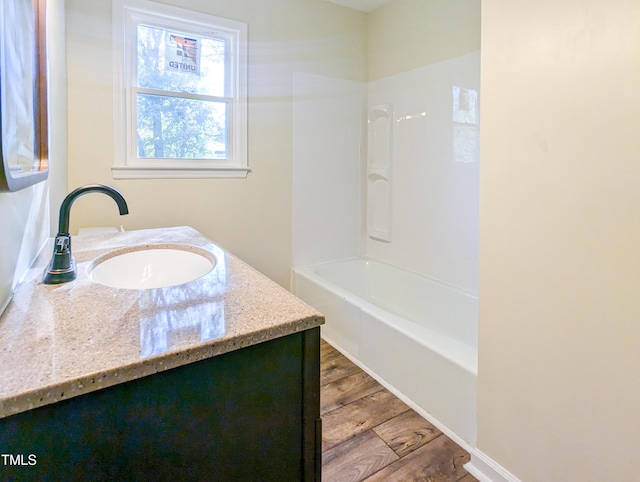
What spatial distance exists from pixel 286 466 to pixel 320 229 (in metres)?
2.44

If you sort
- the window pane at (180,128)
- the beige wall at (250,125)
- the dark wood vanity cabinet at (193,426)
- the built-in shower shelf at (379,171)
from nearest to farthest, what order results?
1. the dark wood vanity cabinet at (193,426)
2. the beige wall at (250,125)
3. the window pane at (180,128)
4. the built-in shower shelf at (379,171)

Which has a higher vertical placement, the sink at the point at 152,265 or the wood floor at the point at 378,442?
the sink at the point at 152,265

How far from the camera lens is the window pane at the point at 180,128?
2361 millimetres

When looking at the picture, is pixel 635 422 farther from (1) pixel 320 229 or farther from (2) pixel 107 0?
(2) pixel 107 0

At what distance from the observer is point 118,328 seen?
0.68 m

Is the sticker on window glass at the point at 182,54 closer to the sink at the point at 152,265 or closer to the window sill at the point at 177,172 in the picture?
the window sill at the point at 177,172

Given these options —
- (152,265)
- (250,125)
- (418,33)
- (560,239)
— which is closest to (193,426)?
(152,265)

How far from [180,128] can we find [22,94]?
1.63 m

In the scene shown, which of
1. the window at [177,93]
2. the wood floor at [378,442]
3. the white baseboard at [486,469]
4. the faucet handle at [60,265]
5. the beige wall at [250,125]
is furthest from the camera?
the window at [177,93]

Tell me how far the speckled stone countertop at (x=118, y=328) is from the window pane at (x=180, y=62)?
1.79 metres

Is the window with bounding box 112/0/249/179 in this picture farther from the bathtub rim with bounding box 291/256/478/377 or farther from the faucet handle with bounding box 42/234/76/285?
the faucet handle with bounding box 42/234/76/285

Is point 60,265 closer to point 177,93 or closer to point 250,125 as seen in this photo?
point 177,93

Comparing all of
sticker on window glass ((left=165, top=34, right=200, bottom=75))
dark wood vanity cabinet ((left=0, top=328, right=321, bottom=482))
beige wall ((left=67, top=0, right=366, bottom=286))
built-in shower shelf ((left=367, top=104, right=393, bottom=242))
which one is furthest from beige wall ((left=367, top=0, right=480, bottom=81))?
dark wood vanity cabinet ((left=0, top=328, right=321, bottom=482))

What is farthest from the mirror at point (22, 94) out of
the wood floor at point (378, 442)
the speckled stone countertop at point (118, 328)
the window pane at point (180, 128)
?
the wood floor at point (378, 442)
